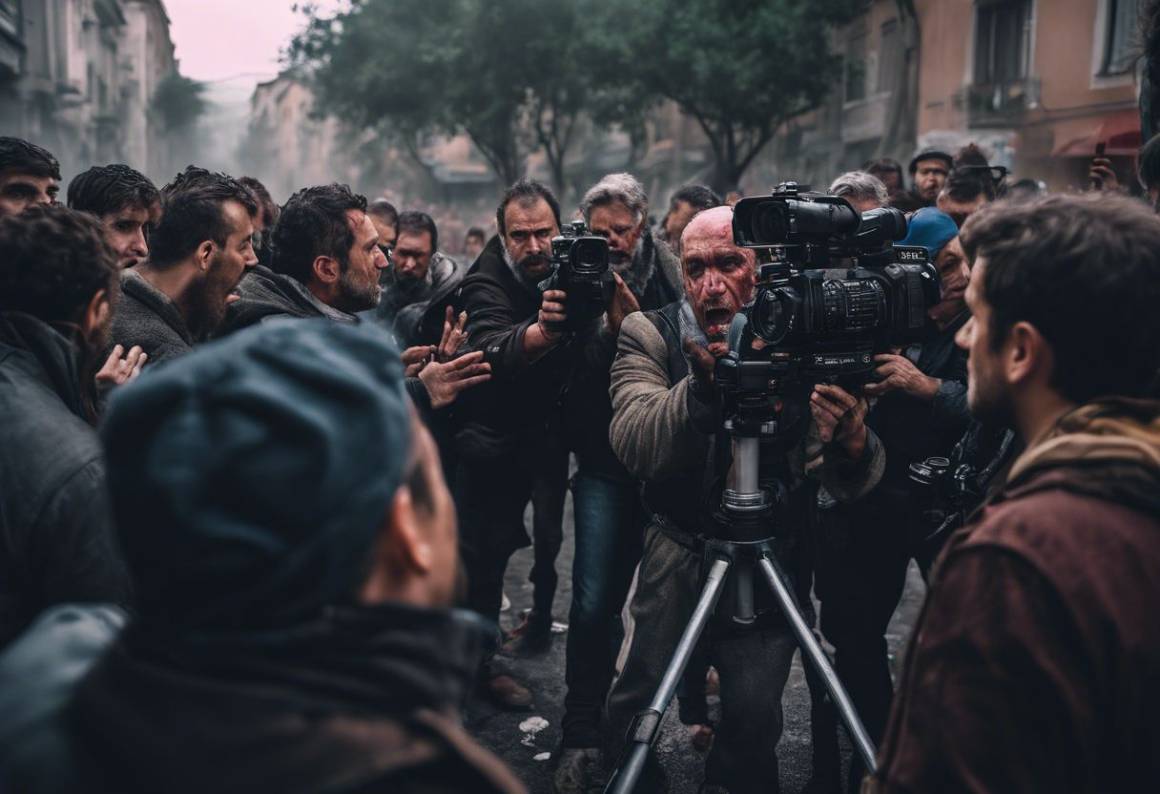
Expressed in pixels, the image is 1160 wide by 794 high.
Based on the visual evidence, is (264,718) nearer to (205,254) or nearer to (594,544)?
(205,254)

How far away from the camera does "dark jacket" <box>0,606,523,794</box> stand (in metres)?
0.99

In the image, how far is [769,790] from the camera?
9.80 ft

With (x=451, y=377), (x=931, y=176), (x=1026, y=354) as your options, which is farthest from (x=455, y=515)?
(x=931, y=176)

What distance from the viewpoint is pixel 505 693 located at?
14.3 feet

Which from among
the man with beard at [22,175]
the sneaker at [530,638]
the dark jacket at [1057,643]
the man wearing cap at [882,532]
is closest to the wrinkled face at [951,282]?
the man wearing cap at [882,532]

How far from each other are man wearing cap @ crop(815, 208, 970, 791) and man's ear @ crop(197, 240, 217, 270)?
7.29ft

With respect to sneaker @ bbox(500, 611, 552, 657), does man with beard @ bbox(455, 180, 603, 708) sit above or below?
above

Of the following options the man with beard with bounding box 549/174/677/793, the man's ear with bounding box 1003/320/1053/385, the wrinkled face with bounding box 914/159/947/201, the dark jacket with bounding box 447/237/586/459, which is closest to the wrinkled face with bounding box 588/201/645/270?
the dark jacket with bounding box 447/237/586/459

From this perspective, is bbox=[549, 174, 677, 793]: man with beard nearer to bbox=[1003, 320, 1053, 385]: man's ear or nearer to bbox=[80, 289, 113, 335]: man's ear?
bbox=[80, 289, 113, 335]: man's ear

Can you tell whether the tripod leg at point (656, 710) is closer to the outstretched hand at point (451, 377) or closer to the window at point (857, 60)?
the outstretched hand at point (451, 377)

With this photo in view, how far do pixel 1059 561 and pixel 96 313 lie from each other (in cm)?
201

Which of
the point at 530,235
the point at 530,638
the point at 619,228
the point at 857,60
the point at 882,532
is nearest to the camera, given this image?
the point at 882,532

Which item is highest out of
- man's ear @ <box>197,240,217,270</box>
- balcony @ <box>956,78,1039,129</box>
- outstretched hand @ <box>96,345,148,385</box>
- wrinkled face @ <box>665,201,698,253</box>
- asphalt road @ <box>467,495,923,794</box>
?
balcony @ <box>956,78,1039,129</box>

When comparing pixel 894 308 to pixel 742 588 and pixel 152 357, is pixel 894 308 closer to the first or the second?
pixel 742 588
